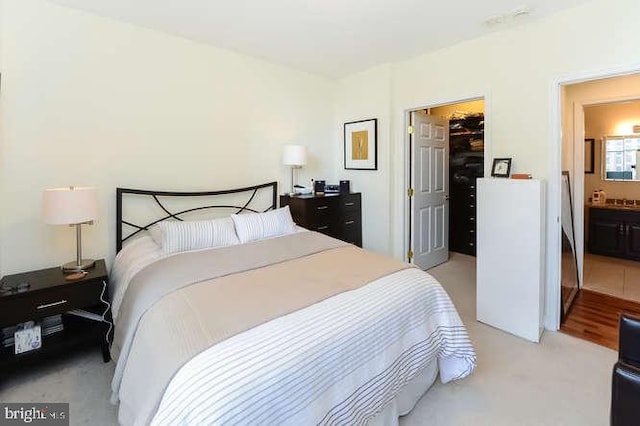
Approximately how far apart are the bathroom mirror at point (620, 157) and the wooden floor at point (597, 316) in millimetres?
2383

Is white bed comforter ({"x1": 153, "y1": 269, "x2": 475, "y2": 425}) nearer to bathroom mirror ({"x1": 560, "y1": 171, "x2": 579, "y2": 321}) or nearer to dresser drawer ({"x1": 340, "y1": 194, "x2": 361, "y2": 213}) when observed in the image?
bathroom mirror ({"x1": 560, "y1": 171, "x2": 579, "y2": 321})

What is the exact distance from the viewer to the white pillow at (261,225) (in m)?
2.89

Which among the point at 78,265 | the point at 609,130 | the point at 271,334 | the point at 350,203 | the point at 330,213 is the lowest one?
the point at 271,334

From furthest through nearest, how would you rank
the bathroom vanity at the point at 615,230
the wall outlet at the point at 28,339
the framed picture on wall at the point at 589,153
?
the framed picture on wall at the point at 589,153 < the bathroom vanity at the point at 615,230 < the wall outlet at the point at 28,339

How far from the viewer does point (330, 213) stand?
12.8 feet

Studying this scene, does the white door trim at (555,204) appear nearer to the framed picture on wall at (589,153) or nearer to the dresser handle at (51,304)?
the framed picture on wall at (589,153)

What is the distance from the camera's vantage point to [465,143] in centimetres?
504

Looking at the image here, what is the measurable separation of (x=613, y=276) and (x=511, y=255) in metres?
2.48

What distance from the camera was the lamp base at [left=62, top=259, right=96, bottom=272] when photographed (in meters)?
2.35

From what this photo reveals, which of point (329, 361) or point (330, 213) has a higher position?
point (330, 213)

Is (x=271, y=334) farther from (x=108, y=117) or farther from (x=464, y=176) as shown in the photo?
(x=464, y=176)

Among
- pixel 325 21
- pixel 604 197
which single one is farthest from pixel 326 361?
pixel 604 197

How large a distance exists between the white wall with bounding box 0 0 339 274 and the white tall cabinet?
7.94ft

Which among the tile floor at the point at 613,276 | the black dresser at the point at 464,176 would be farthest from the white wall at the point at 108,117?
the tile floor at the point at 613,276
